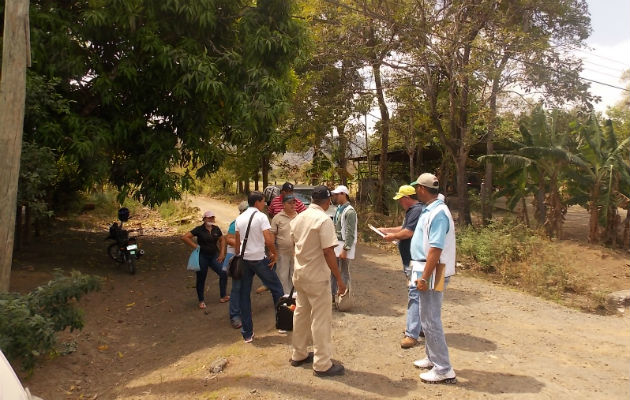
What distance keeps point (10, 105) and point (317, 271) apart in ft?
12.4

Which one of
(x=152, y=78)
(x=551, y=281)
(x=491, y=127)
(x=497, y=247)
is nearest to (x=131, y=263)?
(x=152, y=78)

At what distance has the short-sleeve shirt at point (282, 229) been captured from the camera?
20.6 ft

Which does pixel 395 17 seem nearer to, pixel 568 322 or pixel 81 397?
pixel 568 322

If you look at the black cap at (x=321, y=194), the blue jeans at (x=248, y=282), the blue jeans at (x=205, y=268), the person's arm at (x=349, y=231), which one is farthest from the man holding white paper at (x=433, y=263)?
the blue jeans at (x=205, y=268)

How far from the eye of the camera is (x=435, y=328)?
4152 millimetres

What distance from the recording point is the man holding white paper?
4012 mm

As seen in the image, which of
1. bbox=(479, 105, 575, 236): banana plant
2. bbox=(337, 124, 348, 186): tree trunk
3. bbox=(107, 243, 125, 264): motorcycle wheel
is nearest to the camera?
bbox=(107, 243, 125, 264): motorcycle wheel

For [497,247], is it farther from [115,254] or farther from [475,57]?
[115,254]

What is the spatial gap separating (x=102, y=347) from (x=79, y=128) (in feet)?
13.0

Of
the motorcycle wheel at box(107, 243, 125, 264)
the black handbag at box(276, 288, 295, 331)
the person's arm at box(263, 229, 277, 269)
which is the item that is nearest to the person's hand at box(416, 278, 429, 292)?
the black handbag at box(276, 288, 295, 331)

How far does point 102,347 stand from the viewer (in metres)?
Answer: 6.51

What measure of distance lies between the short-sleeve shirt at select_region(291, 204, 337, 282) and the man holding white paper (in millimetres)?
806

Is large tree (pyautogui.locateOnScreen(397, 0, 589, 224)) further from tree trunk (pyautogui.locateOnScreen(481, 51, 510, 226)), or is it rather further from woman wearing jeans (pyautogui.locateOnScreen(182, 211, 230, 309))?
woman wearing jeans (pyautogui.locateOnScreen(182, 211, 230, 309))

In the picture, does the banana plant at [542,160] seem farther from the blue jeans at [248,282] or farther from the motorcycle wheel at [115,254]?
the motorcycle wheel at [115,254]
